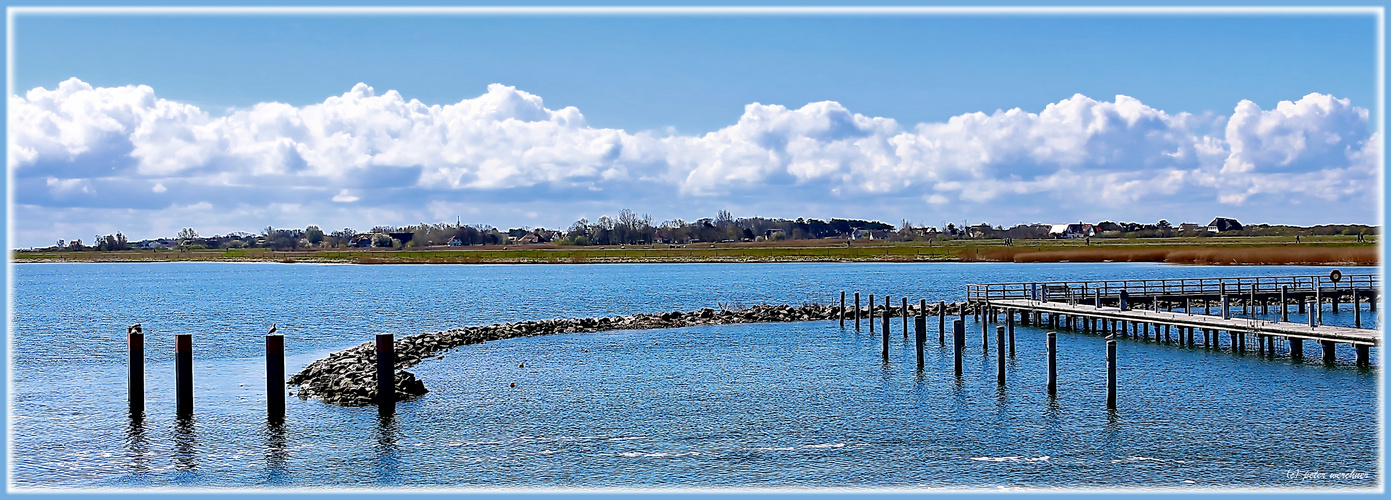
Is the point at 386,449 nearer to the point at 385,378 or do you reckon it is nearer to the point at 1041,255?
the point at 385,378

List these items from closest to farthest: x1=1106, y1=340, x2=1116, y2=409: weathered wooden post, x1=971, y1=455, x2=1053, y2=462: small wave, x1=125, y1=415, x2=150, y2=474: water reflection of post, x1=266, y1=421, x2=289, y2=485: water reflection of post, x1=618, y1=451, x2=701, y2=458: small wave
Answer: x1=266, y1=421, x2=289, y2=485: water reflection of post
x1=125, y1=415, x2=150, y2=474: water reflection of post
x1=971, y1=455, x2=1053, y2=462: small wave
x1=618, y1=451, x2=701, y2=458: small wave
x1=1106, y1=340, x2=1116, y2=409: weathered wooden post

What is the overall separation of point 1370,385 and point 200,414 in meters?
31.4

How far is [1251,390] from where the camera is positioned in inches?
1206

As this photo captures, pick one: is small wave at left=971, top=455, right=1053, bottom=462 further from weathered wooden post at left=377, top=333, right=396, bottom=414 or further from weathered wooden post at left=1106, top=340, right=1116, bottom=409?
weathered wooden post at left=377, top=333, right=396, bottom=414

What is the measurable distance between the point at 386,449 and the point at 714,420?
25.1ft

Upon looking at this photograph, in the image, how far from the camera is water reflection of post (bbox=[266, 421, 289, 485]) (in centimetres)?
2050

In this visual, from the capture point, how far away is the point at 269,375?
25.0 m

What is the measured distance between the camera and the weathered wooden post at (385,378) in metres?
25.8

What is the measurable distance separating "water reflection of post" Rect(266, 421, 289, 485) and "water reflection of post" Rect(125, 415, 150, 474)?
2275 millimetres

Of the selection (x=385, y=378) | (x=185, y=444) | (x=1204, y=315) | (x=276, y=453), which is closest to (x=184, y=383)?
(x=185, y=444)

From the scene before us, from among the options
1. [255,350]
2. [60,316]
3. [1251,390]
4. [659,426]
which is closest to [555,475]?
[659,426]

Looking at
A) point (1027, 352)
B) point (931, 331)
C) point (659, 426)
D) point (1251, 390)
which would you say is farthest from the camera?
point (931, 331)

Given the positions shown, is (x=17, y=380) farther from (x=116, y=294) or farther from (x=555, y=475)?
(x=116, y=294)

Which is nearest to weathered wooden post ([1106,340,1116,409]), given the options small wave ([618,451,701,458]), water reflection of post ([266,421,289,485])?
small wave ([618,451,701,458])
